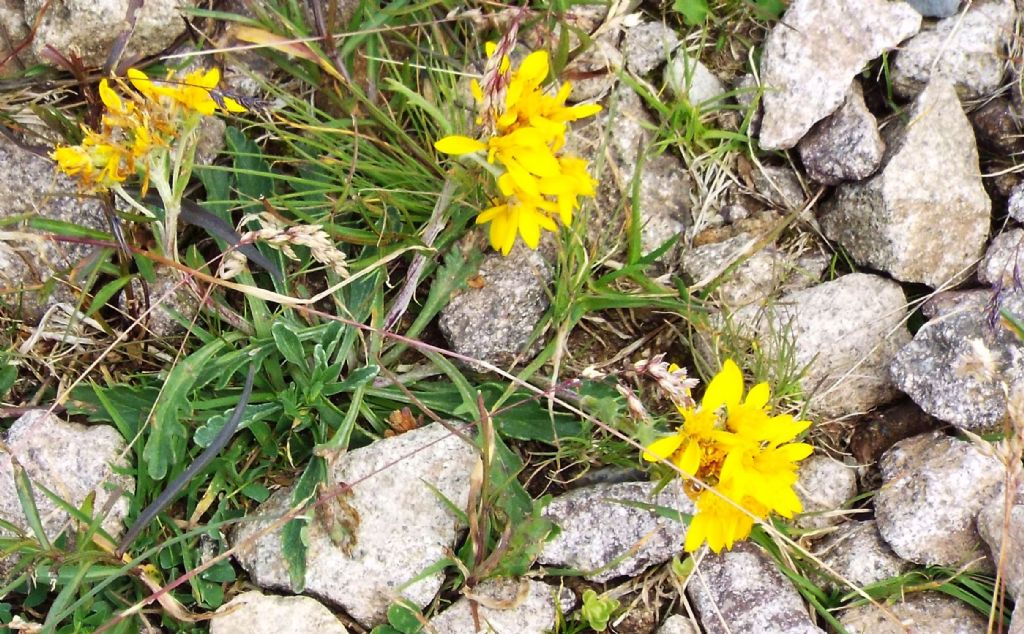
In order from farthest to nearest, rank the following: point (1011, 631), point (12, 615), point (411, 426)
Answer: point (411, 426) → point (12, 615) → point (1011, 631)

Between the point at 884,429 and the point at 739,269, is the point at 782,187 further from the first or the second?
the point at 884,429

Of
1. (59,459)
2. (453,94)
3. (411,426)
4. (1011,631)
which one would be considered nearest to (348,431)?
(411,426)

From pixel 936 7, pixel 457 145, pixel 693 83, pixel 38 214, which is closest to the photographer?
pixel 457 145

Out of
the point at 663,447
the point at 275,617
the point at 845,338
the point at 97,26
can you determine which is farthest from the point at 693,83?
the point at 275,617

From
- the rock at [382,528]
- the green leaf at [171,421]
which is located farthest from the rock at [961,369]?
the green leaf at [171,421]

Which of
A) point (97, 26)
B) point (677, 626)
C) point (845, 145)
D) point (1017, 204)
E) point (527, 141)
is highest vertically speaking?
point (97, 26)

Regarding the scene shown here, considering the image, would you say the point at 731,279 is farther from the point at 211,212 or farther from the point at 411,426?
the point at 211,212

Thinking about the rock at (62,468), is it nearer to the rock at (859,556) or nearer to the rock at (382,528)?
the rock at (382,528)
